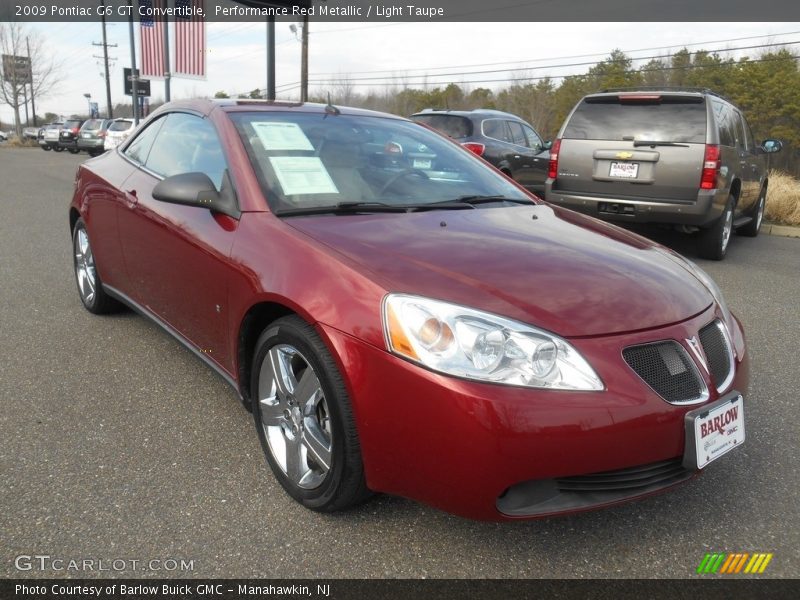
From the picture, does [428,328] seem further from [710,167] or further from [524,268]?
[710,167]

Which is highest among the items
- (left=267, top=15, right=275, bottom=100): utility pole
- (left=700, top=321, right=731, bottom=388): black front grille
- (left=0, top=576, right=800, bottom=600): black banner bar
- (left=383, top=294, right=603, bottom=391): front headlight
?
(left=267, top=15, right=275, bottom=100): utility pole

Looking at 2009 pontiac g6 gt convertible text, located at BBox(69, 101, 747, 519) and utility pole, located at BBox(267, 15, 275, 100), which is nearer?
2009 pontiac g6 gt convertible text, located at BBox(69, 101, 747, 519)

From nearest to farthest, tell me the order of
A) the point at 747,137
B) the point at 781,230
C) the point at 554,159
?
1. the point at 554,159
2. the point at 747,137
3. the point at 781,230

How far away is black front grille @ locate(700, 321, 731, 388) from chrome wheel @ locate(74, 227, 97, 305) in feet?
12.2

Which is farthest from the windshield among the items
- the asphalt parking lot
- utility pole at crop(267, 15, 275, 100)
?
utility pole at crop(267, 15, 275, 100)

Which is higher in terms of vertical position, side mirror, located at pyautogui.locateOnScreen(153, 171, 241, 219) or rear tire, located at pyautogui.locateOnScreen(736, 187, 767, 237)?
side mirror, located at pyautogui.locateOnScreen(153, 171, 241, 219)

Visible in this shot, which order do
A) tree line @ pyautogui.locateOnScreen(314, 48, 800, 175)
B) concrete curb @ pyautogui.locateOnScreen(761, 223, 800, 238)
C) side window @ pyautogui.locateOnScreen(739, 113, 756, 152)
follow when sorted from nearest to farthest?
side window @ pyautogui.locateOnScreen(739, 113, 756, 152) < concrete curb @ pyautogui.locateOnScreen(761, 223, 800, 238) < tree line @ pyautogui.locateOnScreen(314, 48, 800, 175)

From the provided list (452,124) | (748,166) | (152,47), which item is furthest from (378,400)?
(152,47)

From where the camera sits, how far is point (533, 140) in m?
11.5

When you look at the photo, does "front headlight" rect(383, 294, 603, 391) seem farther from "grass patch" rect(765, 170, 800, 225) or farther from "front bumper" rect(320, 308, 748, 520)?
"grass patch" rect(765, 170, 800, 225)

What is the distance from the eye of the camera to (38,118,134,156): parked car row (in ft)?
84.0

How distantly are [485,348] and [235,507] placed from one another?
1.15 meters

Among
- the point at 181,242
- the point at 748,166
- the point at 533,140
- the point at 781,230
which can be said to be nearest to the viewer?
the point at 181,242

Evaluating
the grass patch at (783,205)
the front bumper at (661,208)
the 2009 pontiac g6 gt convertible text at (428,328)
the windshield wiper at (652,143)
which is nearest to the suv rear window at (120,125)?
the grass patch at (783,205)
